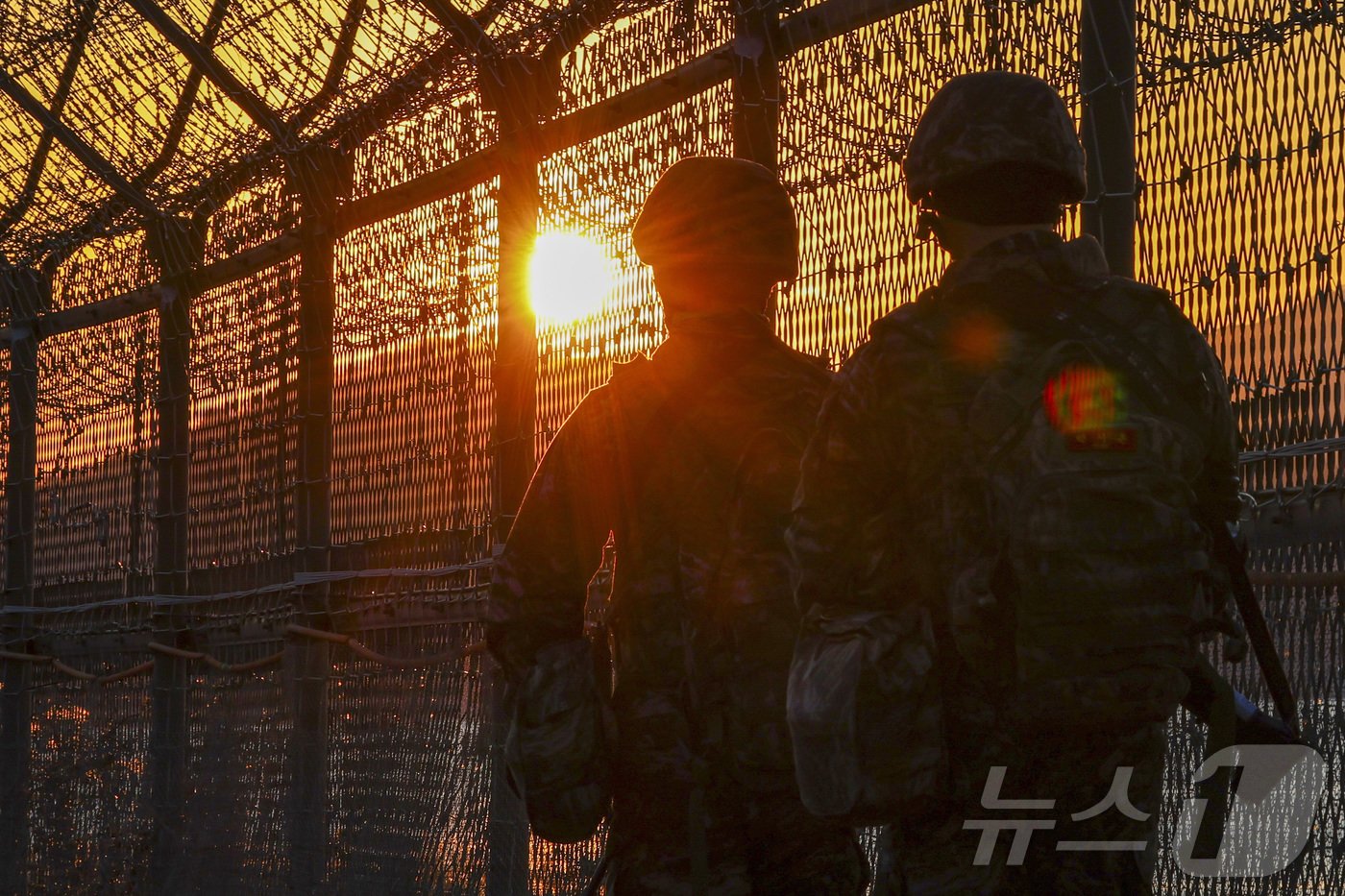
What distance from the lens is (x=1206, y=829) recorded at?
2.58 meters

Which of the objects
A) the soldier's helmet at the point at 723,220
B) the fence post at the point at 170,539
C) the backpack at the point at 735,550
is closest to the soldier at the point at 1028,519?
the backpack at the point at 735,550

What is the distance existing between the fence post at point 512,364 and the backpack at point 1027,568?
2.66 m

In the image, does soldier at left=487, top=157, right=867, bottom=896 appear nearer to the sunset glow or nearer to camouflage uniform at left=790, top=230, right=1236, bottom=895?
camouflage uniform at left=790, top=230, right=1236, bottom=895

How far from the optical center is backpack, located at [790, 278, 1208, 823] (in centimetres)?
234

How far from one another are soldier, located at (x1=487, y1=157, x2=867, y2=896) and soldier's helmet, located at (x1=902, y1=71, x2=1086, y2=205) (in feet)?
2.63

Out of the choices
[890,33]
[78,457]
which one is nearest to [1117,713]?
[890,33]

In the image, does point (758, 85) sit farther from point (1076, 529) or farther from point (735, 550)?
point (1076, 529)

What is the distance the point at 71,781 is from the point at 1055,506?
6556mm

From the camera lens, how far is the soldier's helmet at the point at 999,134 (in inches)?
102

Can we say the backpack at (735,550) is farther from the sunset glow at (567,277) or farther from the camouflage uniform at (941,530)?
the sunset glow at (567,277)

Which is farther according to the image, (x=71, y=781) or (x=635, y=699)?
(x=71, y=781)

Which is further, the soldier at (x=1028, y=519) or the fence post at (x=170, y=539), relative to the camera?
the fence post at (x=170, y=539)

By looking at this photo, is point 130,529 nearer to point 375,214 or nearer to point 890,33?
point 375,214

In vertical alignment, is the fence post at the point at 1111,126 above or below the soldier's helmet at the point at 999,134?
above
